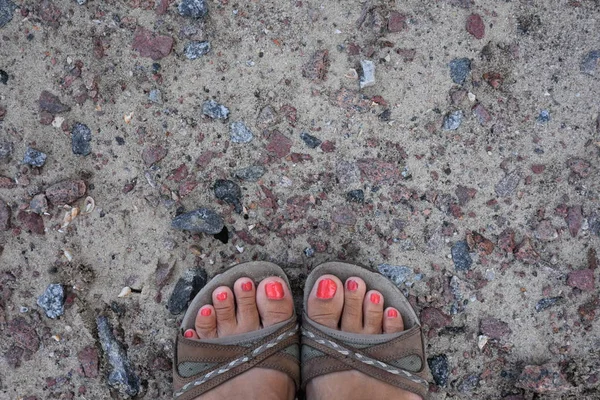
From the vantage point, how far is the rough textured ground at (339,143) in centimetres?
170

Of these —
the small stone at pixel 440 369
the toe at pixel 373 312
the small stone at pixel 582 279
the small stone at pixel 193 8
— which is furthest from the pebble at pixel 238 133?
the small stone at pixel 582 279

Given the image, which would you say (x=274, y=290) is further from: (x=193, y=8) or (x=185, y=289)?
(x=193, y=8)

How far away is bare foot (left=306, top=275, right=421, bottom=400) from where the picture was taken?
1.69 meters

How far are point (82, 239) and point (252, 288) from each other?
2.07ft


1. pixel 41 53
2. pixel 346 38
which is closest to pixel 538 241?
pixel 346 38

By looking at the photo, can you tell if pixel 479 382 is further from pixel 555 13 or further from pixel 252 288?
pixel 555 13

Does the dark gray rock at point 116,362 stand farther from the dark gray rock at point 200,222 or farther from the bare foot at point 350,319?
the bare foot at point 350,319

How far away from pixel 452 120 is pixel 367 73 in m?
0.35

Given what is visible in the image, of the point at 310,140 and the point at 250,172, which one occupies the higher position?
the point at 310,140

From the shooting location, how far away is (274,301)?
1704 millimetres

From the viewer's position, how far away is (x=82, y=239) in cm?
171

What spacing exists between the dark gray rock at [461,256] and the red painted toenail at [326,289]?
0.45m

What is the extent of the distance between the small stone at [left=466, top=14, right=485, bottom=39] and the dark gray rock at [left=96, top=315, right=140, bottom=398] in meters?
1.66

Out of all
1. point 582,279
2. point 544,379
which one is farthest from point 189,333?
point 582,279
